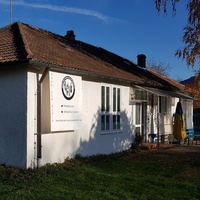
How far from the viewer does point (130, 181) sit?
841cm

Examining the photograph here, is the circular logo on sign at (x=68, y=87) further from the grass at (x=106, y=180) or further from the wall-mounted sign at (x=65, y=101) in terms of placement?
the grass at (x=106, y=180)

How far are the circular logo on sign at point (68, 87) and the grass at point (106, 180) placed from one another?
87.2 inches

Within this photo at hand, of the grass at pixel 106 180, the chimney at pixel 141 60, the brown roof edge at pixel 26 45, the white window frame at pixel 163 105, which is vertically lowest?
the grass at pixel 106 180

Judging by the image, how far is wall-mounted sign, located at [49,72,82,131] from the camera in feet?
32.2

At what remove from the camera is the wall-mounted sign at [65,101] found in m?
9.81

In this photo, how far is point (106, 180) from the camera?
27.8 feet

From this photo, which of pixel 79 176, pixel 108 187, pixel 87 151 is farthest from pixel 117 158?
pixel 108 187

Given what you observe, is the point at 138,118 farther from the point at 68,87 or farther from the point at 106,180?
the point at 106,180

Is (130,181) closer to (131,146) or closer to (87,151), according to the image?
(87,151)

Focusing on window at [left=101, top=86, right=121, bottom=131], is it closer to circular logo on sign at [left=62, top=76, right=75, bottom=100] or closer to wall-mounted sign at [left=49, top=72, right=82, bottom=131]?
wall-mounted sign at [left=49, top=72, right=82, bottom=131]

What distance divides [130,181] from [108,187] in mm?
932

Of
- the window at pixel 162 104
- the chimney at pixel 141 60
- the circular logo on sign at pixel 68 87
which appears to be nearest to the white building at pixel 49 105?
the circular logo on sign at pixel 68 87

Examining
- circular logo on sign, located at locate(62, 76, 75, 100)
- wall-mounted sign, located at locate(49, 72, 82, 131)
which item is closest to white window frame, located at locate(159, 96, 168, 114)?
wall-mounted sign, located at locate(49, 72, 82, 131)

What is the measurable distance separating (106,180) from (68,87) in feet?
11.3
